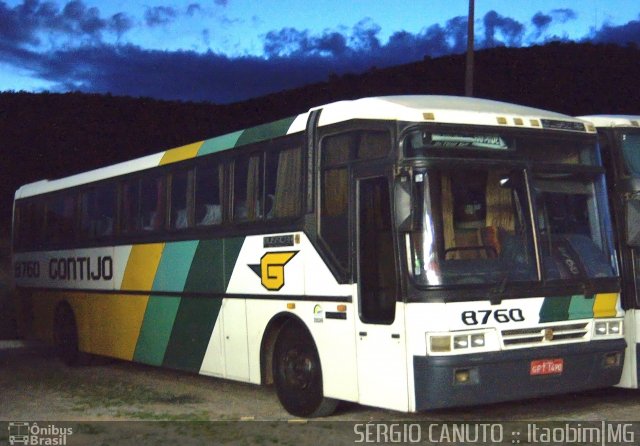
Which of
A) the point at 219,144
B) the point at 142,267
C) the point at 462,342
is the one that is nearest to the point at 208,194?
the point at 219,144

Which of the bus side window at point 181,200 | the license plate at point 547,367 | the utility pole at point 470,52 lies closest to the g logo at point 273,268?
the bus side window at point 181,200

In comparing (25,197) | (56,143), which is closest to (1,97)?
(56,143)

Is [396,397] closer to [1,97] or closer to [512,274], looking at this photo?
[512,274]

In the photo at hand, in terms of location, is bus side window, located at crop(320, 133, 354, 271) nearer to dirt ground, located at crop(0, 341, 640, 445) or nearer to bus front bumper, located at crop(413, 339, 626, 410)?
bus front bumper, located at crop(413, 339, 626, 410)

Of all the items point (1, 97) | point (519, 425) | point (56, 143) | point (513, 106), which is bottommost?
point (519, 425)

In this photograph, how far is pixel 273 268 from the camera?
1115cm

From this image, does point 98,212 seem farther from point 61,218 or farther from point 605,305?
point 605,305

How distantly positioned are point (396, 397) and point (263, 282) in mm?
2692

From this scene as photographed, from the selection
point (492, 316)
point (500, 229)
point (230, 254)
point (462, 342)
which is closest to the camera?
point (462, 342)

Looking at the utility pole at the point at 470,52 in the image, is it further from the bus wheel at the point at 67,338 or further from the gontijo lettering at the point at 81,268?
the bus wheel at the point at 67,338

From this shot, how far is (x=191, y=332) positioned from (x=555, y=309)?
5209 mm

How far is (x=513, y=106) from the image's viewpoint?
10484 mm

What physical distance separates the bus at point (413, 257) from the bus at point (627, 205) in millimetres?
268

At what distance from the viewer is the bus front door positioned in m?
9.17
